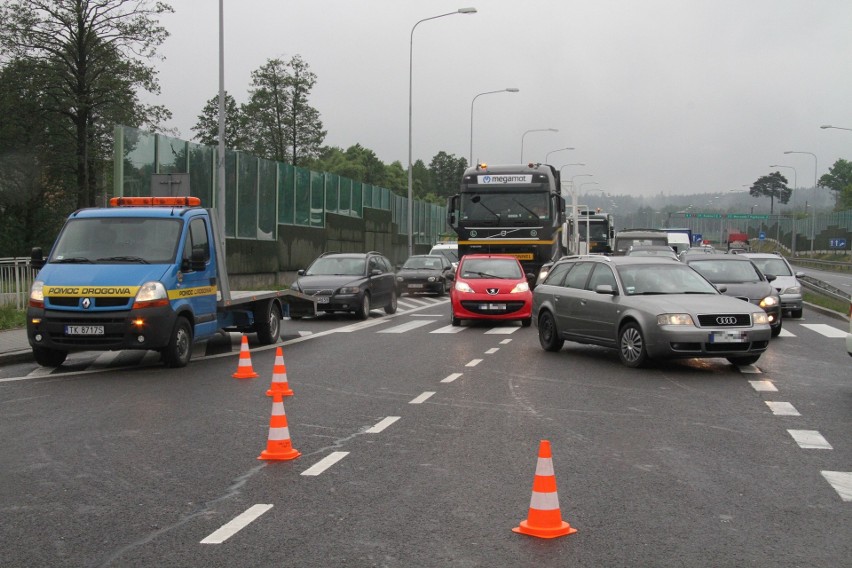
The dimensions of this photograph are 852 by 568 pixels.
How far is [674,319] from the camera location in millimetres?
12633

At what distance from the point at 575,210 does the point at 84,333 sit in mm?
25941

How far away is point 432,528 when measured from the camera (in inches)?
213

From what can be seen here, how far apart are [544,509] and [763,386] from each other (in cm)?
698

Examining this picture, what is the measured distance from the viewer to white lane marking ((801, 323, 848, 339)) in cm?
1891

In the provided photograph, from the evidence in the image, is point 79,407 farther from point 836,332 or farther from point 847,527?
point 836,332

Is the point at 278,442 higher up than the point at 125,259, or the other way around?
the point at 125,259

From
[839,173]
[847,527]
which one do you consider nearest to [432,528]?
[847,527]

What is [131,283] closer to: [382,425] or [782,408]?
[382,425]

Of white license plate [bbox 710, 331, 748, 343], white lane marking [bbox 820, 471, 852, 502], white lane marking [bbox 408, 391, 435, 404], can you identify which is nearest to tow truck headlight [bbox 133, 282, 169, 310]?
white lane marking [bbox 408, 391, 435, 404]

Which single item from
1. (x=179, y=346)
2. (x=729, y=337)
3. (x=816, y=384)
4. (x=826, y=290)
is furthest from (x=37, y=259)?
(x=826, y=290)

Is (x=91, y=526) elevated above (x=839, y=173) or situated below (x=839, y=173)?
below

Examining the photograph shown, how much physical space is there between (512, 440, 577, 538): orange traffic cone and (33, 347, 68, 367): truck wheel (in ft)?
30.7

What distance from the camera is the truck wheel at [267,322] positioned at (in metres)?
16.6

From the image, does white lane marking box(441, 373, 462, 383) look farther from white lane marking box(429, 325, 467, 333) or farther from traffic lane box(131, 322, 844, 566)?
white lane marking box(429, 325, 467, 333)
